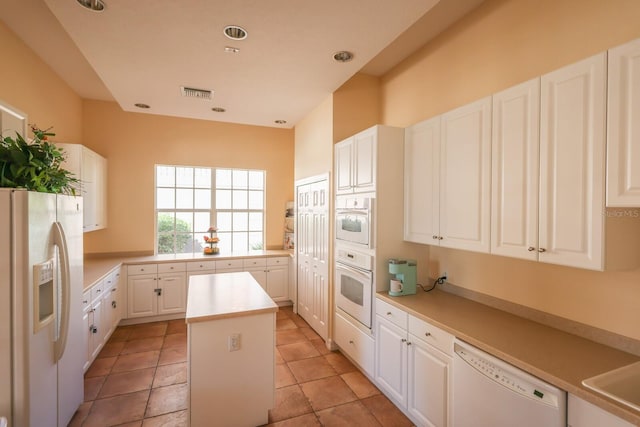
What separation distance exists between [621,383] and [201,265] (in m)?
4.32

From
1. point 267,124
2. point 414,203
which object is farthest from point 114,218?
point 414,203

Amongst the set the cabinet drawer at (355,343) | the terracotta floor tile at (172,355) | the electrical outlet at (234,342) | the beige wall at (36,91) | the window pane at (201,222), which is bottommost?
the terracotta floor tile at (172,355)

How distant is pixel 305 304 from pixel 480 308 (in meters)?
2.55

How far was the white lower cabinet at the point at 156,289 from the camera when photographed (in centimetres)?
411

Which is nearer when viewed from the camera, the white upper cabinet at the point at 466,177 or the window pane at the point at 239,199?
the white upper cabinet at the point at 466,177

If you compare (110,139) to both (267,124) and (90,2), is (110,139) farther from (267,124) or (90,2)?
(90,2)

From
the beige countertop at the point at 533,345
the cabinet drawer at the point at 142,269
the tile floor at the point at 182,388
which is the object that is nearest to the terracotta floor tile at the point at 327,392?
the tile floor at the point at 182,388

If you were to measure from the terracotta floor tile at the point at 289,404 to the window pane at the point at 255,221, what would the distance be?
3.01m

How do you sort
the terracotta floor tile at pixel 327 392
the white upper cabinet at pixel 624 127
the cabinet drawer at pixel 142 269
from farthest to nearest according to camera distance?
1. the cabinet drawer at pixel 142 269
2. the terracotta floor tile at pixel 327 392
3. the white upper cabinet at pixel 624 127

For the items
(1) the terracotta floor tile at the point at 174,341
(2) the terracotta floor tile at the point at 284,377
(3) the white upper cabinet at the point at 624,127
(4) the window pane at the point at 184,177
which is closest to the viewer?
(3) the white upper cabinet at the point at 624,127

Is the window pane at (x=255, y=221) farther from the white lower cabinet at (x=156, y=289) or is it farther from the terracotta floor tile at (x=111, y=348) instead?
the terracotta floor tile at (x=111, y=348)

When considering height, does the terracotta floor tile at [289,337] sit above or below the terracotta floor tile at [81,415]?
above

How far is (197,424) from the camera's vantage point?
205 cm

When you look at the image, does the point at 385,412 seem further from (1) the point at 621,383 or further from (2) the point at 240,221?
(2) the point at 240,221
